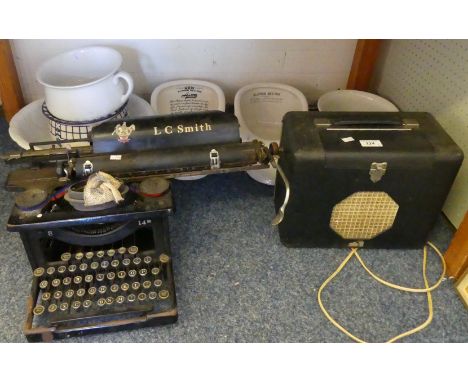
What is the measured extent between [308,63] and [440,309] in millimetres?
918

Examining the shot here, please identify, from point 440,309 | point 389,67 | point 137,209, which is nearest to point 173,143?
point 137,209

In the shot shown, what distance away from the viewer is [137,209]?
760 millimetres

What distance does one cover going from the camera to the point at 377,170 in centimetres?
83

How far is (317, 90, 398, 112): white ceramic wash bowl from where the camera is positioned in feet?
4.34

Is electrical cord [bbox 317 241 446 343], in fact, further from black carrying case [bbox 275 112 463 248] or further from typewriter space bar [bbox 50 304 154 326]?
typewriter space bar [bbox 50 304 154 326]

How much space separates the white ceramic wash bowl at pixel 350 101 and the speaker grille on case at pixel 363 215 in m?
0.51

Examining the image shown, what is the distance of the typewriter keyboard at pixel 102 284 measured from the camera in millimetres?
782

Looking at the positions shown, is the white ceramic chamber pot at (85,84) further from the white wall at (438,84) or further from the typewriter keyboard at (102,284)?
the white wall at (438,84)

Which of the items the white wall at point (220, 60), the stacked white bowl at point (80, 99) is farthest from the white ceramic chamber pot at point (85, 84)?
the white wall at point (220, 60)

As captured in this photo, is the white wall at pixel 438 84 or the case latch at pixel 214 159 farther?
the white wall at pixel 438 84

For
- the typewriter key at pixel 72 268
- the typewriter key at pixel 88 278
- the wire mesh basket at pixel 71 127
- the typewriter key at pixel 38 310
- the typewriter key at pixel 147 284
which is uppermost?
the wire mesh basket at pixel 71 127

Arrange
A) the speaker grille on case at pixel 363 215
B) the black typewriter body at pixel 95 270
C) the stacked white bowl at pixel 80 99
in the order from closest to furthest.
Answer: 1. the black typewriter body at pixel 95 270
2. the speaker grille on case at pixel 363 215
3. the stacked white bowl at pixel 80 99

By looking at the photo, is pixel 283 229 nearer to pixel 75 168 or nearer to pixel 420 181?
pixel 420 181

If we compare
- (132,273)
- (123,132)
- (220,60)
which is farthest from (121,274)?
(220,60)
